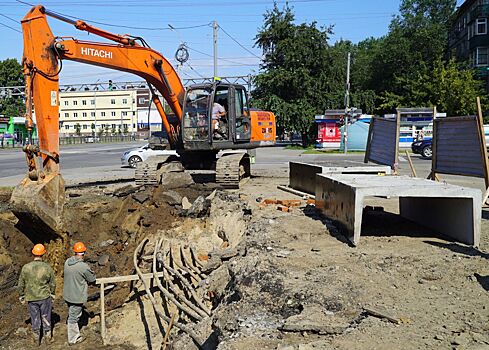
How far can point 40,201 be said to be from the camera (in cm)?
965

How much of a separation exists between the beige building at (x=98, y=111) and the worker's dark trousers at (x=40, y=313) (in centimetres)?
10518

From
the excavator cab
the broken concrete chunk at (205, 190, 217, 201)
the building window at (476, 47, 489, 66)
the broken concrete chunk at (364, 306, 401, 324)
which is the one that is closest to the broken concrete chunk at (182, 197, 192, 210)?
the broken concrete chunk at (205, 190, 217, 201)

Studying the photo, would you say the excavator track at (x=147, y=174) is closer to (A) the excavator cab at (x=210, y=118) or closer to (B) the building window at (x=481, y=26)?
(A) the excavator cab at (x=210, y=118)

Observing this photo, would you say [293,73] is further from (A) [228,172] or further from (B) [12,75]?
(B) [12,75]

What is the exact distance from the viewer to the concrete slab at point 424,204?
7.04 m

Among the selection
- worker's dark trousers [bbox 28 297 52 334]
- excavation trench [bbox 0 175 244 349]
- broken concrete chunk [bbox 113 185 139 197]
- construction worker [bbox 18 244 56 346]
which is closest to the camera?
construction worker [bbox 18 244 56 346]

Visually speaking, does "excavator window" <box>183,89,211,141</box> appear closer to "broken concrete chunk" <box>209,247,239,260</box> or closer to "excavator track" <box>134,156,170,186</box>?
"excavator track" <box>134,156,170,186</box>

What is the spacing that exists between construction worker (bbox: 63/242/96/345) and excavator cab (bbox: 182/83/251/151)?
6229 mm

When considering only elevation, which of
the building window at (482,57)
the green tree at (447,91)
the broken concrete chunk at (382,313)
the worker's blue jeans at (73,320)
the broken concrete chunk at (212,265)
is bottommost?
the worker's blue jeans at (73,320)

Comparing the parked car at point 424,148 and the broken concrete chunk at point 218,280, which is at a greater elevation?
the parked car at point 424,148

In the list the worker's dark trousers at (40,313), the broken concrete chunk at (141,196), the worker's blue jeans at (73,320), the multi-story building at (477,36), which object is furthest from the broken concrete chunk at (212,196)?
the multi-story building at (477,36)

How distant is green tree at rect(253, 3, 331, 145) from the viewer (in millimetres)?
46031

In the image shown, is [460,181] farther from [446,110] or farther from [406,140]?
[446,110]

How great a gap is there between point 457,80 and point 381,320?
4580 cm
